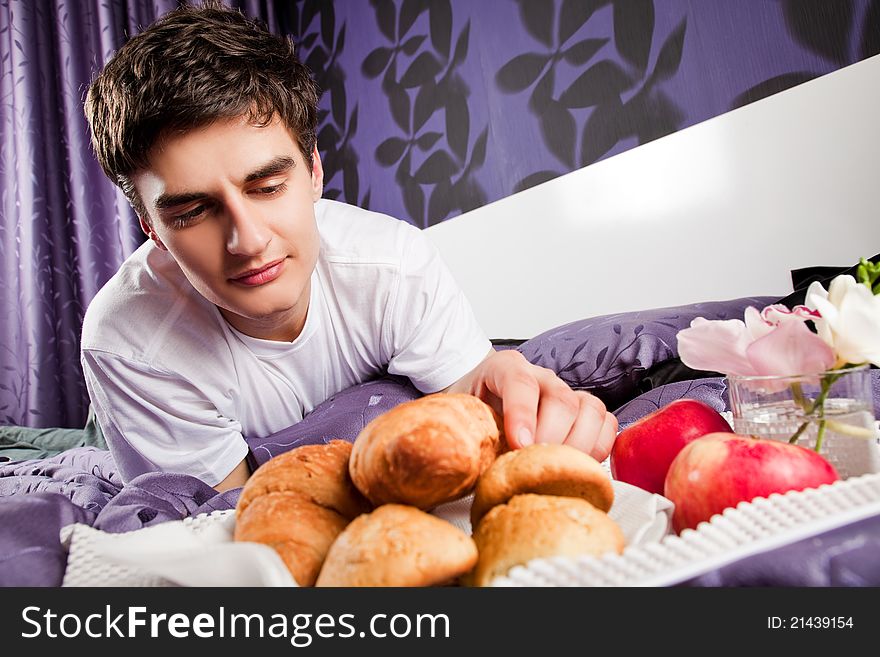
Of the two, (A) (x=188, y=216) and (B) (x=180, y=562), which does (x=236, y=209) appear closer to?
(A) (x=188, y=216)

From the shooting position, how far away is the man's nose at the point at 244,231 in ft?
3.21

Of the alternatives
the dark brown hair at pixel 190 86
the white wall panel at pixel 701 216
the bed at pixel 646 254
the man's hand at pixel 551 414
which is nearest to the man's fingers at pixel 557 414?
the man's hand at pixel 551 414

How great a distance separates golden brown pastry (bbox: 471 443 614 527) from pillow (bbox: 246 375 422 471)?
30.8 inches

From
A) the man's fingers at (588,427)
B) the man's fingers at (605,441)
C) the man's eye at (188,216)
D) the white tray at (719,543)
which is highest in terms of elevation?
the man's eye at (188,216)

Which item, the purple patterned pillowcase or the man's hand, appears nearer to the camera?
the man's hand

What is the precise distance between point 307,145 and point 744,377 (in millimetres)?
914

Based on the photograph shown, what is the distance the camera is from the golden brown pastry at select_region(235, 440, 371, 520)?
418mm

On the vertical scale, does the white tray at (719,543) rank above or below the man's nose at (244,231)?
below

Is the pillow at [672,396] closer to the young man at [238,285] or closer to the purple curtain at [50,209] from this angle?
the young man at [238,285]

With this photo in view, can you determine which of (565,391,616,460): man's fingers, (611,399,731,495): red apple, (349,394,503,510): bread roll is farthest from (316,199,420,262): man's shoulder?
(349,394,503,510): bread roll

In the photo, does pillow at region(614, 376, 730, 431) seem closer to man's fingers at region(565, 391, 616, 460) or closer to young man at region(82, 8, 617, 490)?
young man at region(82, 8, 617, 490)

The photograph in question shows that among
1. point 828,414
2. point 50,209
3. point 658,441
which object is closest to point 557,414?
point 658,441

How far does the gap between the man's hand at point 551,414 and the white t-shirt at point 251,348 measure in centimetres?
63
